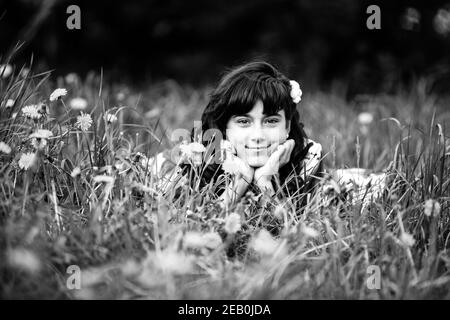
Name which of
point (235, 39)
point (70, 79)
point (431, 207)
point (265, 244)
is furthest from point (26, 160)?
point (235, 39)

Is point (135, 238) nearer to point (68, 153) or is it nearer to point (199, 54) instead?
point (68, 153)

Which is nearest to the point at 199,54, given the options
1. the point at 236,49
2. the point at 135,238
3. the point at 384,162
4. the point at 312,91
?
the point at 236,49

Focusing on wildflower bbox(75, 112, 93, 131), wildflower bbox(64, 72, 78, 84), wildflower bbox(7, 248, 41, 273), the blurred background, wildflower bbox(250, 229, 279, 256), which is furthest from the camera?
the blurred background

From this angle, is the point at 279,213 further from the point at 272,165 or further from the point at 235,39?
the point at 235,39

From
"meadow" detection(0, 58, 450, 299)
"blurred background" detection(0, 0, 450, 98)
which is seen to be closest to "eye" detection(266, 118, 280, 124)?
"meadow" detection(0, 58, 450, 299)

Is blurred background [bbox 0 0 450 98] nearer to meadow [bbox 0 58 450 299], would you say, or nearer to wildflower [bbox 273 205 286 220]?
meadow [bbox 0 58 450 299]

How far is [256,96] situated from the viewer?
7.63 ft

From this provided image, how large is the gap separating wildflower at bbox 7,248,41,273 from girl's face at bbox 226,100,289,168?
1.01 metres

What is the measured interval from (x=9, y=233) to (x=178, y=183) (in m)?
0.67

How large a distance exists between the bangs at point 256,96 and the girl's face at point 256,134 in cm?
2

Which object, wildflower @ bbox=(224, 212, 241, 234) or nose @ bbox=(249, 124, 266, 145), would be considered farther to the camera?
nose @ bbox=(249, 124, 266, 145)

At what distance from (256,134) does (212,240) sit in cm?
65

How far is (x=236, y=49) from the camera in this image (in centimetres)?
620

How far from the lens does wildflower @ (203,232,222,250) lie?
1757 mm
